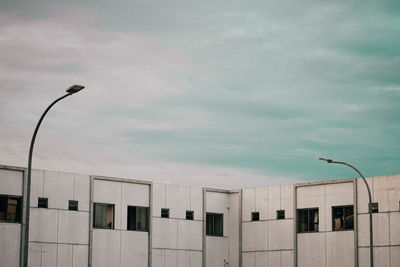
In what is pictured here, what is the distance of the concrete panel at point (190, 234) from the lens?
5156 centimetres

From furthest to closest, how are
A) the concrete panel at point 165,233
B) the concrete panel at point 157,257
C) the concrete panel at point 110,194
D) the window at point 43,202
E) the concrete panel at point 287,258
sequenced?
1. the concrete panel at point 165,233
2. the concrete panel at point 157,257
3. the concrete panel at point 287,258
4. the concrete panel at point 110,194
5. the window at point 43,202

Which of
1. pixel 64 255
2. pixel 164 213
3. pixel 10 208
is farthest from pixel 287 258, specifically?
pixel 10 208

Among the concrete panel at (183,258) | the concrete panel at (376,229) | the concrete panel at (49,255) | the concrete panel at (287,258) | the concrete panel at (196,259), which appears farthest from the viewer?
the concrete panel at (196,259)

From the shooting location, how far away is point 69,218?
45188 mm

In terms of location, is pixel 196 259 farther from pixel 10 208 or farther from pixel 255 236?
pixel 10 208

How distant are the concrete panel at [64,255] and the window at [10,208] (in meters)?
3.68

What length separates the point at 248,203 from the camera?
5325 centimetres

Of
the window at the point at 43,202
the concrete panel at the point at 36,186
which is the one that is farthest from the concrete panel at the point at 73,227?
the concrete panel at the point at 36,186

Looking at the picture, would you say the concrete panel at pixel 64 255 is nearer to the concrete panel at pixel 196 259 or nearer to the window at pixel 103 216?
the window at pixel 103 216

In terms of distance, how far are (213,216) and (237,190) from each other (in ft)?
9.48

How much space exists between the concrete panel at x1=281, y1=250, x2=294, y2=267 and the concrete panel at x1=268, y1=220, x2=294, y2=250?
0.44m

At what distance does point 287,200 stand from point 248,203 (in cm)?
402

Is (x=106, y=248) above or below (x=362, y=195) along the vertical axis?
below

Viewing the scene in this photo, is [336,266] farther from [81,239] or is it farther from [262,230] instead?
[81,239]
